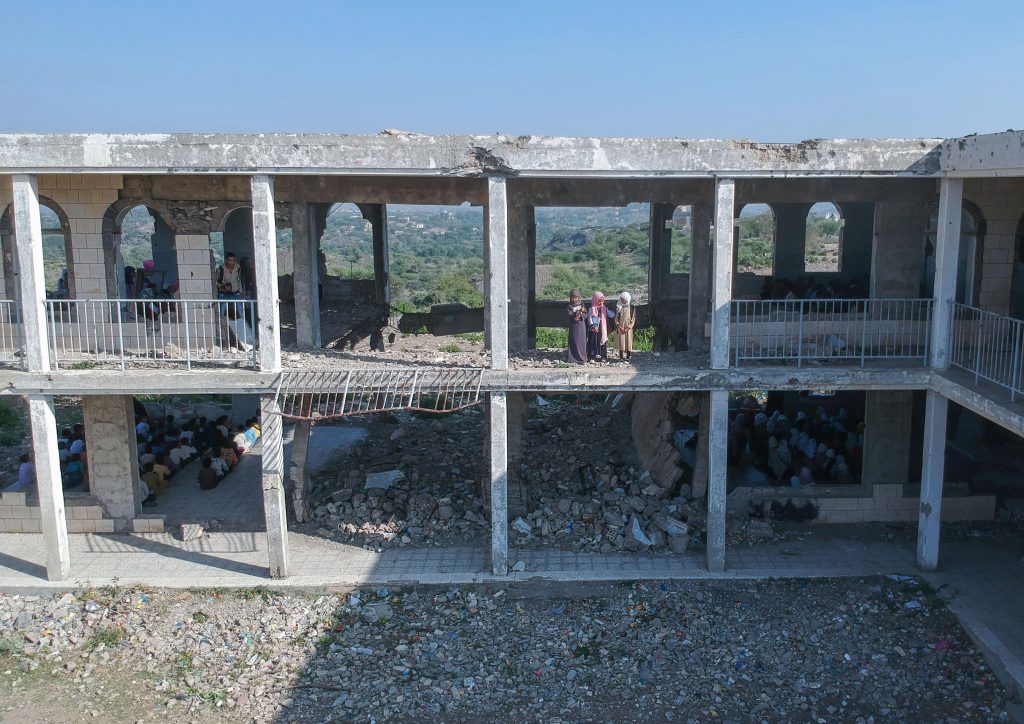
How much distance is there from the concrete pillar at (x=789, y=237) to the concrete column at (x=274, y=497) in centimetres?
1153

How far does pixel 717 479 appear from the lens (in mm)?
12578

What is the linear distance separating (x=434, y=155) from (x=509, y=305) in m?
3.13

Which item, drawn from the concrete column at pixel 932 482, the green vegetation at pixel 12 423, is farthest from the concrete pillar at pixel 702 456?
the green vegetation at pixel 12 423

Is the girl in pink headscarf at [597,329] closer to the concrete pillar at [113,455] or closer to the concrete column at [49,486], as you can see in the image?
the concrete pillar at [113,455]

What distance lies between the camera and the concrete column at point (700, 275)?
45.5 feet

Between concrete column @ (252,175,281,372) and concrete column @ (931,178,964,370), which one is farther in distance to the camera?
concrete column @ (931,178,964,370)

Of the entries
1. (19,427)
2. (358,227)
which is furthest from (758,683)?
(358,227)

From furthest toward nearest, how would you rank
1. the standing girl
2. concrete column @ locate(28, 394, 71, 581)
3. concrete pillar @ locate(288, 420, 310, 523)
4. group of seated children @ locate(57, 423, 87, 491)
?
group of seated children @ locate(57, 423, 87, 491) < concrete pillar @ locate(288, 420, 310, 523) < the standing girl < concrete column @ locate(28, 394, 71, 581)

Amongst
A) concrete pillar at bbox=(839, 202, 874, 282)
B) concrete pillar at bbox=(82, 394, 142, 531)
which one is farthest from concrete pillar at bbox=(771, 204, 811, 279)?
concrete pillar at bbox=(82, 394, 142, 531)

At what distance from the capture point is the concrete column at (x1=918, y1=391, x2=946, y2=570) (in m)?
12.4

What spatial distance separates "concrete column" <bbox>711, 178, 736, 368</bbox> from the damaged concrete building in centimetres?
3

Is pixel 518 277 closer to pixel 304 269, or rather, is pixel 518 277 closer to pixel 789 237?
pixel 304 269

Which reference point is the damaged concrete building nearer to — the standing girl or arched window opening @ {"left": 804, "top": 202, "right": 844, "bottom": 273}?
the standing girl

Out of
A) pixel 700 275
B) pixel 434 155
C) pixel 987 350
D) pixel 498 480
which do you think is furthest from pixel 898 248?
pixel 434 155
